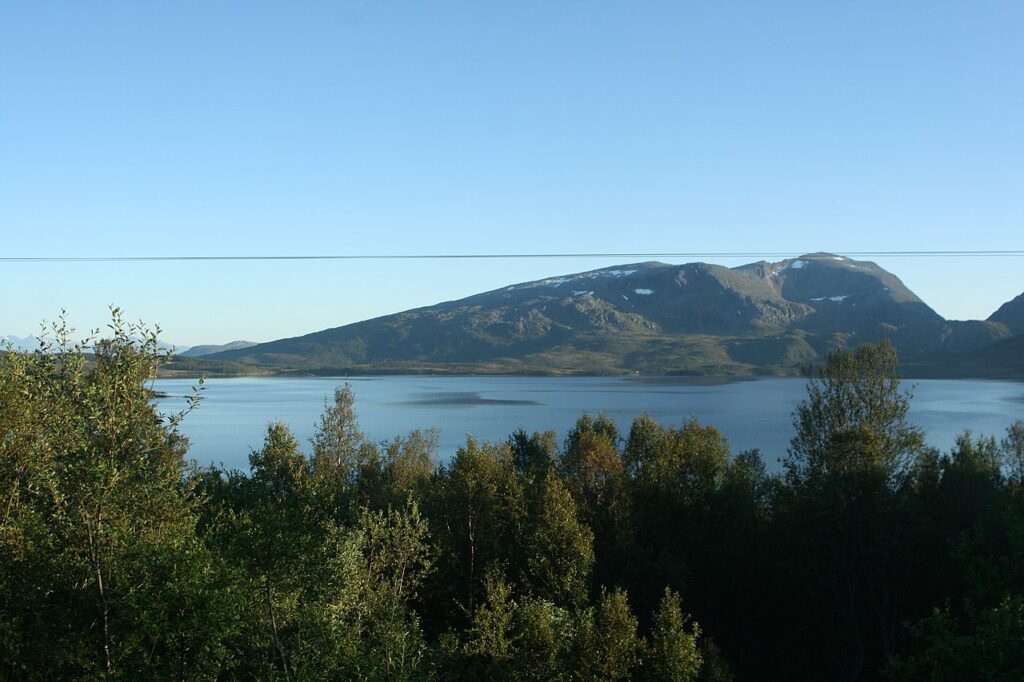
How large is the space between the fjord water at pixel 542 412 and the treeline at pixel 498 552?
20328 millimetres

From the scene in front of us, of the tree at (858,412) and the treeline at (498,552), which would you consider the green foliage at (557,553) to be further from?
the tree at (858,412)

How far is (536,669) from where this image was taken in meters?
17.6

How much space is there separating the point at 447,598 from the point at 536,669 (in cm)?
1191

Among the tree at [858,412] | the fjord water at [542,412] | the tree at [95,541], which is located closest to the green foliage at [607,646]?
the tree at [95,541]

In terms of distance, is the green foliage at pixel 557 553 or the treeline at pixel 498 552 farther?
the green foliage at pixel 557 553

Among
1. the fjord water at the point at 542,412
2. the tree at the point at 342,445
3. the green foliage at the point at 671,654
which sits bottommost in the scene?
the fjord water at the point at 542,412

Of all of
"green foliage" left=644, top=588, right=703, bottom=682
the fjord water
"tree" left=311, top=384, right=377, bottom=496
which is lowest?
the fjord water

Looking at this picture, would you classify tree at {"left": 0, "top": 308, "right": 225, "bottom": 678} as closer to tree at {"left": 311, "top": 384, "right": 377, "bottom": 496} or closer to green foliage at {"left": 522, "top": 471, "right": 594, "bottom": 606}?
green foliage at {"left": 522, "top": 471, "right": 594, "bottom": 606}

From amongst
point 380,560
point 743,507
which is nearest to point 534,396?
point 743,507

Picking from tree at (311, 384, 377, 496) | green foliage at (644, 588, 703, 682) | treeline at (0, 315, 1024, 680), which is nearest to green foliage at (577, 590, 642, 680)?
treeline at (0, 315, 1024, 680)

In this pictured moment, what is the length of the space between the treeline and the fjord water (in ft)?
66.7

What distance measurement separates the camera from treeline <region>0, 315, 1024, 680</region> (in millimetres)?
12984

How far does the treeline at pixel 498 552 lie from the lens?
1298 cm

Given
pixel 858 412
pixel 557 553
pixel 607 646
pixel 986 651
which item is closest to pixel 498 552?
pixel 557 553
